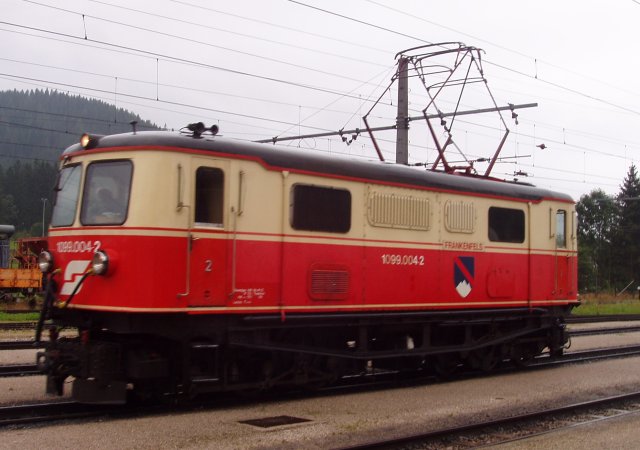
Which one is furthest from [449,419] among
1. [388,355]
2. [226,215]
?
[226,215]

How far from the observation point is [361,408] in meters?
10.1

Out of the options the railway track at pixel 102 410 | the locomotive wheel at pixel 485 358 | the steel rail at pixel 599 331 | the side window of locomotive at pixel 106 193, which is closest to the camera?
the railway track at pixel 102 410

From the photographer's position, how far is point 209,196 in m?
9.76

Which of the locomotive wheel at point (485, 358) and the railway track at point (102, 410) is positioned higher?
the locomotive wheel at point (485, 358)

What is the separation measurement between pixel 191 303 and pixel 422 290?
451cm

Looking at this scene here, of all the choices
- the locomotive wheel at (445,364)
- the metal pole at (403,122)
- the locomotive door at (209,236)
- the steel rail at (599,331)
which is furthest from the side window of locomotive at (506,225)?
the steel rail at (599,331)

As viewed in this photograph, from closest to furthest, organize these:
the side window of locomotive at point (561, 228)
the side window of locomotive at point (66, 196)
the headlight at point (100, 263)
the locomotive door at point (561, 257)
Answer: the headlight at point (100, 263) < the side window of locomotive at point (66, 196) < the locomotive door at point (561, 257) < the side window of locomotive at point (561, 228)

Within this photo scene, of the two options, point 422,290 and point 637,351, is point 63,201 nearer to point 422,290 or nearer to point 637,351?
point 422,290

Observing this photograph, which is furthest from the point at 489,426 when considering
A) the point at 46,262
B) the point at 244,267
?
the point at 46,262

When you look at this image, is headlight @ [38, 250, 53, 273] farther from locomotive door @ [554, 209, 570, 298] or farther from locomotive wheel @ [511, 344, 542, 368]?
locomotive door @ [554, 209, 570, 298]

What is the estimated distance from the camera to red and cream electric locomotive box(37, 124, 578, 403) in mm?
9297

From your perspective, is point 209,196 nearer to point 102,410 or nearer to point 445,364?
point 102,410

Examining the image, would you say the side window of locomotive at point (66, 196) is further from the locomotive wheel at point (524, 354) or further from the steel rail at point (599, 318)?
the steel rail at point (599, 318)

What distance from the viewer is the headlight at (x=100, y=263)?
9.17 meters
